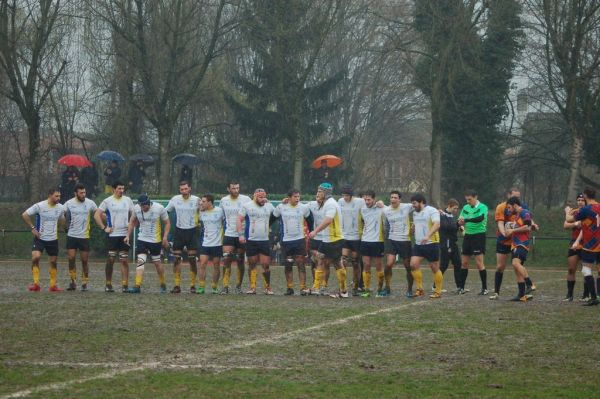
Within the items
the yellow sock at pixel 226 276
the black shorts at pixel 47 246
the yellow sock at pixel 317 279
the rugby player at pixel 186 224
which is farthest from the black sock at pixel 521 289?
the black shorts at pixel 47 246

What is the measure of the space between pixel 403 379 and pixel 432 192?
36.4 metres

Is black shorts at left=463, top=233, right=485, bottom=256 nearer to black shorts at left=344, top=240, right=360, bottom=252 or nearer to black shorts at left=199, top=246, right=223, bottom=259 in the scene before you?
black shorts at left=344, top=240, right=360, bottom=252

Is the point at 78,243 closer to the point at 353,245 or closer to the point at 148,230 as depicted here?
the point at 148,230

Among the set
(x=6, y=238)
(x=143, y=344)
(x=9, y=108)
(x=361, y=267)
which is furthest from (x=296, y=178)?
(x=143, y=344)

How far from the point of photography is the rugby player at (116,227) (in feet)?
70.3

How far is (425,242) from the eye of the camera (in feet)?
67.4

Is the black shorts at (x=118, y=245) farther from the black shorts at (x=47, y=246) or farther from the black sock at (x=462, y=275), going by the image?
the black sock at (x=462, y=275)

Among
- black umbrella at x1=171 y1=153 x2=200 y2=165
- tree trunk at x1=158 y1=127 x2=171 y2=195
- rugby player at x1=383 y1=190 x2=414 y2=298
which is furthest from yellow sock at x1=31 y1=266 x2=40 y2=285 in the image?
tree trunk at x1=158 y1=127 x2=171 y2=195

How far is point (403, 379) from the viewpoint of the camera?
401 inches

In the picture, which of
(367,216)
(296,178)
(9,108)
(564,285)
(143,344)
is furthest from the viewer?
(9,108)

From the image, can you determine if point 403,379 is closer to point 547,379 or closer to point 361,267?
point 547,379

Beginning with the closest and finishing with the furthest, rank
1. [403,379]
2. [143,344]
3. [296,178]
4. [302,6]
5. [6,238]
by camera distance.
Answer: [403,379]
[143,344]
[6,238]
[302,6]
[296,178]

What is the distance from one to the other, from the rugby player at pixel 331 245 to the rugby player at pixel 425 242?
149cm

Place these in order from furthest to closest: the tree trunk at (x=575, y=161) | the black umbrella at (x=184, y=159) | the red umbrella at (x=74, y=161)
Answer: the tree trunk at (x=575, y=161) → the black umbrella at (x=184, y=159) → the red umbrella at (x=74, y=161)
